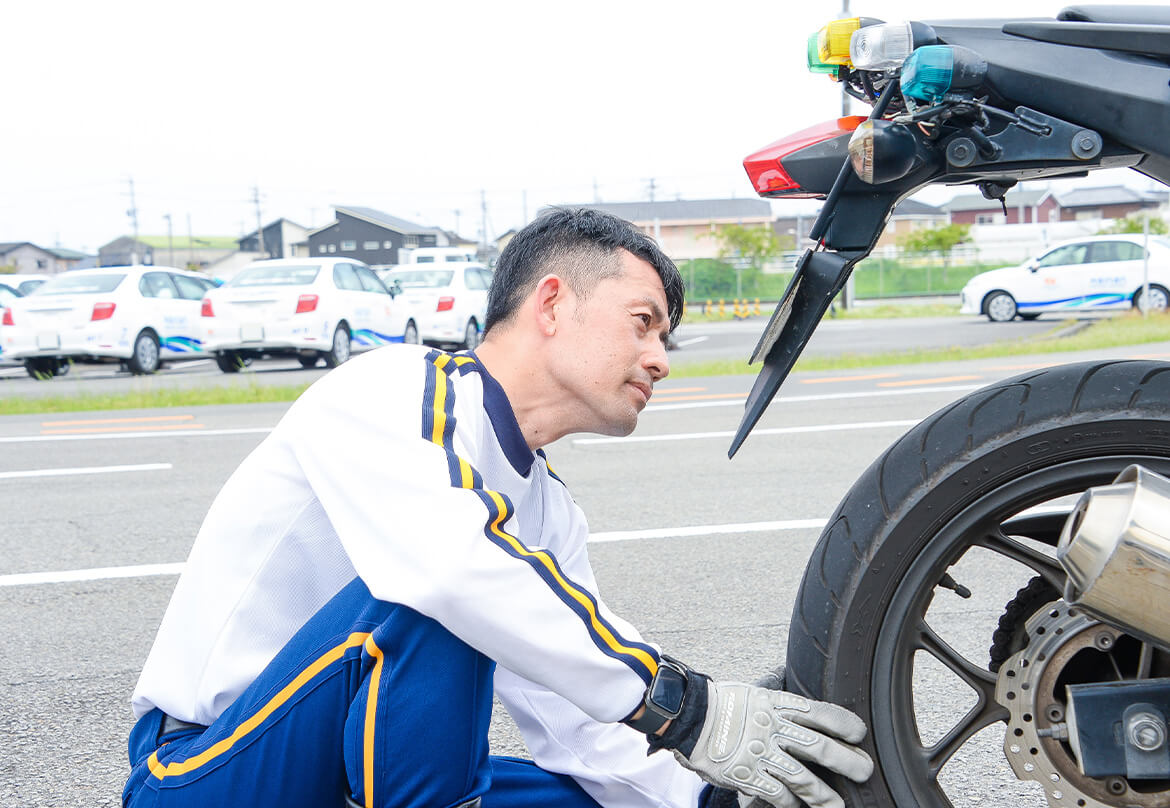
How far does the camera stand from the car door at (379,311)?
14.2 m

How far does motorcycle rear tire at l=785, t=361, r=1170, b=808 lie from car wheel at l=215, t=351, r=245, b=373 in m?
12.9

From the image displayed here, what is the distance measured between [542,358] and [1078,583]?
90 centimetres

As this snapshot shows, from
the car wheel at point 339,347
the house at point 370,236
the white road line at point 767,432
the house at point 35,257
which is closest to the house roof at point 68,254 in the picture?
the house at point 35,257

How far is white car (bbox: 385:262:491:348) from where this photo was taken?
51.1 feet

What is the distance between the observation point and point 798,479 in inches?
219

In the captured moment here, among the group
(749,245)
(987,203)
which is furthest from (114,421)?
(987,203)

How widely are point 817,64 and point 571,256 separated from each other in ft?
1.68

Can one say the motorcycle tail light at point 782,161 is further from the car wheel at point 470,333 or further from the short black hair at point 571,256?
the car wheel at point 470,333

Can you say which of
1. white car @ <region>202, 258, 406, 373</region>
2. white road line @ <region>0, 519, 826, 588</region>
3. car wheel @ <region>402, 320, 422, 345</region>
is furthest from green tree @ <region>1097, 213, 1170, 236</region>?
white road line @ <region>0, 519, 826, 588</region>

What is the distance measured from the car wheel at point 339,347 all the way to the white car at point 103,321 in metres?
2.37

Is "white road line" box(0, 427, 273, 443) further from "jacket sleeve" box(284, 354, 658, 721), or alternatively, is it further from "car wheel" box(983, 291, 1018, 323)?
"car wheel" box(983, 291, 1018, 323)

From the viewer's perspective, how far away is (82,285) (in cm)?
1398

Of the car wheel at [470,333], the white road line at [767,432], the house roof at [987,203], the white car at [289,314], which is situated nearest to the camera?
the white road line at [767,432]

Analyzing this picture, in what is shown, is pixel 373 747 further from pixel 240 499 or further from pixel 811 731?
pixel 811 731
